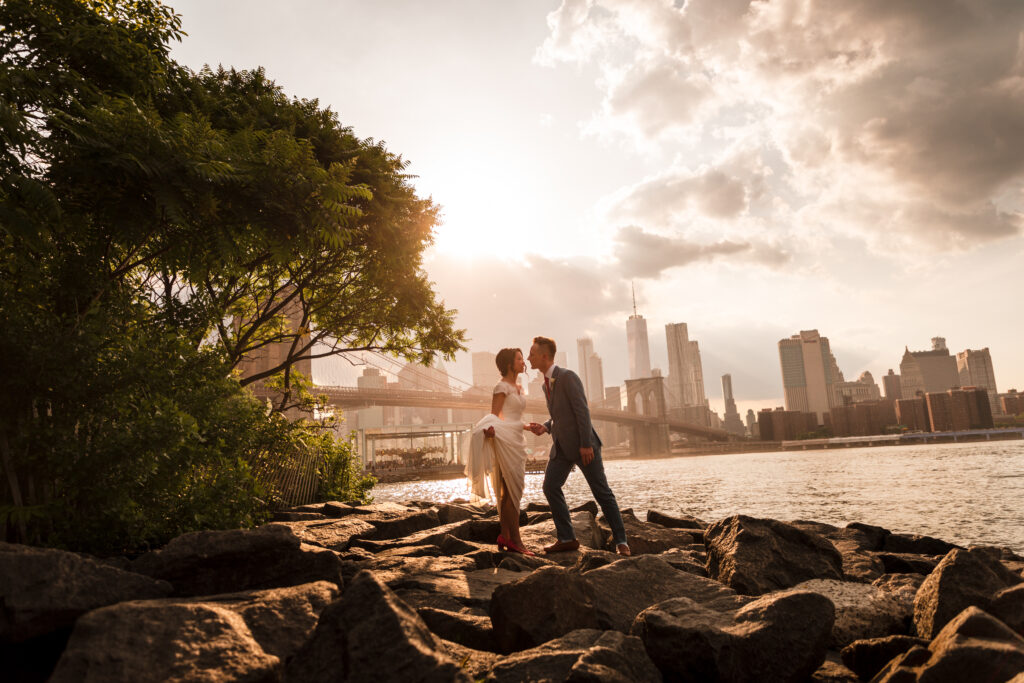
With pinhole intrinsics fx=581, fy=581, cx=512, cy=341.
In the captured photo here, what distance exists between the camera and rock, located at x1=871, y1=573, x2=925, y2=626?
12.5ft

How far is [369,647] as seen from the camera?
2141 millimetres

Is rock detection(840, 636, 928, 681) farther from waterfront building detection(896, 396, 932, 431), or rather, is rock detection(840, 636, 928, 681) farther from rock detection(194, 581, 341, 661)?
A: waterfront building detection(896, 396, 932, 431)

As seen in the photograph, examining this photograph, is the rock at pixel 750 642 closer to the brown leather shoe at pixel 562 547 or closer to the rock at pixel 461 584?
the rock at pixel 461 584

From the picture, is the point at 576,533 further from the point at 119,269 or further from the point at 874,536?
the point at 119,269

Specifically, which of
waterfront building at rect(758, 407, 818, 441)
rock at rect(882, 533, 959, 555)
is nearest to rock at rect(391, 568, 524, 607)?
rock at rect(882, 533, 959, 555)

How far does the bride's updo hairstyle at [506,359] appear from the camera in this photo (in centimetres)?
546

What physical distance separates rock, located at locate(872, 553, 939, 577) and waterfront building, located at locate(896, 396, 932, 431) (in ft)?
350

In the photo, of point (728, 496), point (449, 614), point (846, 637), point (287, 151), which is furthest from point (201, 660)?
point (728, 496)

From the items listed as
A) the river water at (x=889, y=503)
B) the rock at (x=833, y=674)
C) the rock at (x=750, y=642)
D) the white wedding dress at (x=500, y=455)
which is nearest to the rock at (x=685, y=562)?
the white wedding dress at (x=500, y=455)

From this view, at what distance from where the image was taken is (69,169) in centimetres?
481

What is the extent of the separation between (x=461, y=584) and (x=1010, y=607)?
10.9ft

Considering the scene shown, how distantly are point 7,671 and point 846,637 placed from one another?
4.21m

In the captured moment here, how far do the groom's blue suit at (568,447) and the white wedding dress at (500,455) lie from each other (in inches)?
12.9

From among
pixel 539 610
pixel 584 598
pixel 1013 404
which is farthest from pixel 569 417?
pixel 1013 404
